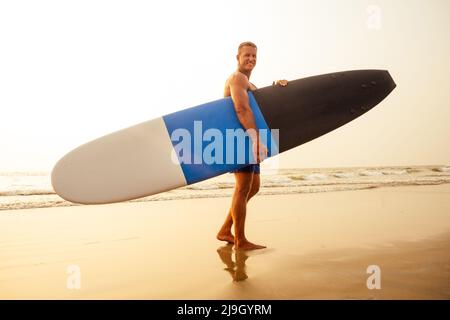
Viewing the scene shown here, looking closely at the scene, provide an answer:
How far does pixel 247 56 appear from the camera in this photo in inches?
83.4

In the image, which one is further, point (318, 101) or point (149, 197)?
point (149, 197)

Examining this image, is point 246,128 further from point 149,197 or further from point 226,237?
point 149,197

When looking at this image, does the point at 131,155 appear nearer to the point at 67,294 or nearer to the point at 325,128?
the point at 67,294

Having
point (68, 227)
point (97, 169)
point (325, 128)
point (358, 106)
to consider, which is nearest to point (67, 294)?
point (97, 169)

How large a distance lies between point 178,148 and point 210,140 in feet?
0.67

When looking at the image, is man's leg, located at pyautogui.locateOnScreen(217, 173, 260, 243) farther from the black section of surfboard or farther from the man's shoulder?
the man's shoulder

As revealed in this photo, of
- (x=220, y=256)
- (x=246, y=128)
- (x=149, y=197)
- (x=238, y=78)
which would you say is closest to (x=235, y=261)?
(x=220, y=256)

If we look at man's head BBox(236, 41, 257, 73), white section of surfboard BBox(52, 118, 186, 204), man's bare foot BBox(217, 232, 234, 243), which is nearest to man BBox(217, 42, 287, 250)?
man's head BBox(236, 41, 257, 73)

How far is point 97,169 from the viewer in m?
2.01

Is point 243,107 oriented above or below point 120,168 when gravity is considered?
above

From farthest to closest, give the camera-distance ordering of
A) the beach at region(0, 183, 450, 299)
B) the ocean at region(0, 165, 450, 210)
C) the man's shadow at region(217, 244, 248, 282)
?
the ocean at region(0, 165, 450, 210)
the man's shadow at region(217, 244, 248, 282)
the beach at region(0, 183, 450, 299)

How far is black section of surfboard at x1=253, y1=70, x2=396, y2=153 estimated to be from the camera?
2.27 metres

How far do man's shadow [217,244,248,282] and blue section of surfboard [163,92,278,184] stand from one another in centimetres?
46
